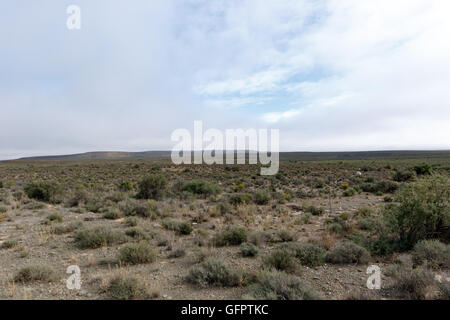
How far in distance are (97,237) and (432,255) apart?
8.83 m

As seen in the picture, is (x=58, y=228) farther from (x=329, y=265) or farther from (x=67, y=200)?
(x=329, y=265)

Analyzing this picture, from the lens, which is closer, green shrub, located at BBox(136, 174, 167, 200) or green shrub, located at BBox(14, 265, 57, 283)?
green shrub, located at BBox(14, 265, 57, 283)

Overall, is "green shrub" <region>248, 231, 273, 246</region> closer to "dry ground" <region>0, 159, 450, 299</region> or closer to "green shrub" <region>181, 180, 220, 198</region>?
"dry ground" <region>0, 159, 450, 299</region>

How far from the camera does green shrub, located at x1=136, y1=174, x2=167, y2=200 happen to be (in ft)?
47.9

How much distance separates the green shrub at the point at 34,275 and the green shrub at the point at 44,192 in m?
10.6

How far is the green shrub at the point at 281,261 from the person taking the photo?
5059 millimetres

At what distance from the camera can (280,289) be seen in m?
4.02

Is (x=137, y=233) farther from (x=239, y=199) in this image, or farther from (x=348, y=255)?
(x=239, y=199)

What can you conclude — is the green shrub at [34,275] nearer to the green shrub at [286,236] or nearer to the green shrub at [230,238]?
the green shrub at [230,238]

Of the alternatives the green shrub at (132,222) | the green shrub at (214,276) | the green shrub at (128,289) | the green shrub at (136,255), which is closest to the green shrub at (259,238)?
the green shrub at (214,276)

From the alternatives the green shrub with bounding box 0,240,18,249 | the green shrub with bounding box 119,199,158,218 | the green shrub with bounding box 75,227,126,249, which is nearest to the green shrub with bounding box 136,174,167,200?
the green shrub with bounding box 119,199,158,218

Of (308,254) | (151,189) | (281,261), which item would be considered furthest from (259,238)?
(151,189)

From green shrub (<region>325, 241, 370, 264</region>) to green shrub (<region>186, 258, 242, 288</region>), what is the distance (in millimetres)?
2567
